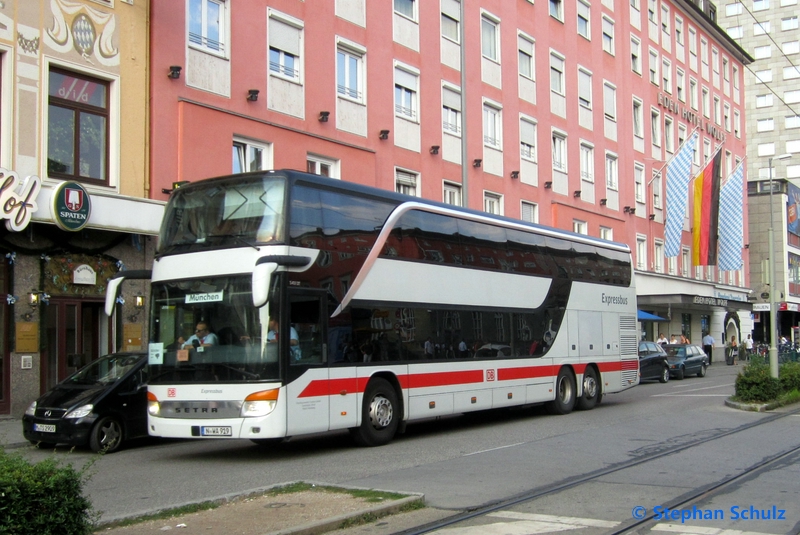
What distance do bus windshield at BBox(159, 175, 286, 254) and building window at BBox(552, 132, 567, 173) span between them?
2573 cm

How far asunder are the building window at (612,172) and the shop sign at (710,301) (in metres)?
6.67

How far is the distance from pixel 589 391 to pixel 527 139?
55.3 ft

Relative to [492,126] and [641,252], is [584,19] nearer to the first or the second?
[492,126]

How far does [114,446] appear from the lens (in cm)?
1377

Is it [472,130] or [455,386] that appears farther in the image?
[472,130]

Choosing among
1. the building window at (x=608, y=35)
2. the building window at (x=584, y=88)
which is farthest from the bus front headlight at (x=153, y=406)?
the building window at (x=608, y=35)

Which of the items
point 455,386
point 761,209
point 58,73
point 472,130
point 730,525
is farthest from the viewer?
point 761,209

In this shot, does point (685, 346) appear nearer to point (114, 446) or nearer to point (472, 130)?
point (472, 130)

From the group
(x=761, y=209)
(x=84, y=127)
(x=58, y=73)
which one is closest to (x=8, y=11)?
(x=58, y=73)

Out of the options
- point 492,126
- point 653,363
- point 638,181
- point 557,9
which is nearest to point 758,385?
point 653,363

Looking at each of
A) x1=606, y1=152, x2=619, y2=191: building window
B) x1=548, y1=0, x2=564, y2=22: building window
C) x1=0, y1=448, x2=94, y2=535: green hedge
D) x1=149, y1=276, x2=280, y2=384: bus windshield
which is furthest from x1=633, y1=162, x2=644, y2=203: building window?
x1=0, y1=448, x2=94, y2=535: green hedge

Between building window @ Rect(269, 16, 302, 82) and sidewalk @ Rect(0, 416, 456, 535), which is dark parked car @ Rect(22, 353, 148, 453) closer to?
sidewalk @ Rect(0, 416, 456, 535)

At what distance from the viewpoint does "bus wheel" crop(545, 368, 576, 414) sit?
1848cm

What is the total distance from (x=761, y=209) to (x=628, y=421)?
5438 centimetres
